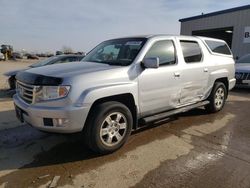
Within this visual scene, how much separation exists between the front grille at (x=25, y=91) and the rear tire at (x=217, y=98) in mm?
4183

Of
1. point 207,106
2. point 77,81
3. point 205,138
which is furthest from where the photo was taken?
point 207,106

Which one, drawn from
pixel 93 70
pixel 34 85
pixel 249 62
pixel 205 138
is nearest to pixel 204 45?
pixel 205 138

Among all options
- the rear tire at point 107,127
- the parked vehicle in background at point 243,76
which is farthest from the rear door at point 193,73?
the parked vehicle in background at point 243,76

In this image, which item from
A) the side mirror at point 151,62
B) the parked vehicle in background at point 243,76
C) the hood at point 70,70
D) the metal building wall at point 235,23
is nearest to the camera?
the hood at point 70,70

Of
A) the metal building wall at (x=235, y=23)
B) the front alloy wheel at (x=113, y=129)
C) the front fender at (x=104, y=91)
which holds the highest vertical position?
the metal building wall at (x=235, y=23)

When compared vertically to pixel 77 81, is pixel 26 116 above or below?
below

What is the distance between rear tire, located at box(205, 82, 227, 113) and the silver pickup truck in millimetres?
450

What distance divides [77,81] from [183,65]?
2.40 m

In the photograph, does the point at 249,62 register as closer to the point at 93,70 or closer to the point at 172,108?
the point at 172,108

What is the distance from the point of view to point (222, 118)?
6223mm

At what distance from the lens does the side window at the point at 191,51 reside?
211 inches

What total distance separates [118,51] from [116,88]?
1.24 metres

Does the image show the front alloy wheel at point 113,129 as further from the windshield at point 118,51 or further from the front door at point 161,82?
the windshield at point 118,51

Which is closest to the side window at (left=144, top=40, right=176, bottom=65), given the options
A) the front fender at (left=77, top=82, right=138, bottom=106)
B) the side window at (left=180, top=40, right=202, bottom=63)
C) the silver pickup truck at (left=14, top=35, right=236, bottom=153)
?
the silver pickup truck at (left=14, top=35, right=236, bottom=153)
